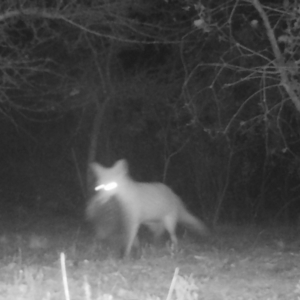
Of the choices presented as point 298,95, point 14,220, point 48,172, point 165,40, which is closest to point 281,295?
point 298,95

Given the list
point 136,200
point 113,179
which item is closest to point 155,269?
point 136,200

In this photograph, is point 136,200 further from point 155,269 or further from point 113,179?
point 155,269

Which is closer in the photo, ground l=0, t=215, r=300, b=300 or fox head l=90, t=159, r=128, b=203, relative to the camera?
ground l=0, t=215, r=300, b=300

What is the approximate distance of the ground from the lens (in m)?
7.11

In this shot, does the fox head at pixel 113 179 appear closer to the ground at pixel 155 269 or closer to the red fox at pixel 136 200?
the red fox at pixel 136 200

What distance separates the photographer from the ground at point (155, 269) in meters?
7.11

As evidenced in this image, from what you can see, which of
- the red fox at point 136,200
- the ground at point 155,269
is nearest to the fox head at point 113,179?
the red fox at point 136,200

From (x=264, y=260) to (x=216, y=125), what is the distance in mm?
5234

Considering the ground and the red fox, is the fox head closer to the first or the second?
the red fox

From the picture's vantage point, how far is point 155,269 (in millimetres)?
8539

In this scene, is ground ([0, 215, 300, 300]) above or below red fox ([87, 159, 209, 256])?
below

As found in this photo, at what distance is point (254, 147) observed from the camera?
1641 cm

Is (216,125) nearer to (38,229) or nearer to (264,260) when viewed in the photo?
(38,229)

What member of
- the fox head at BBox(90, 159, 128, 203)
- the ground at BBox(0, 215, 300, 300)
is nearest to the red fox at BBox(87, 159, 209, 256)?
the fox head at BBox(90, 159, 128, 203)
